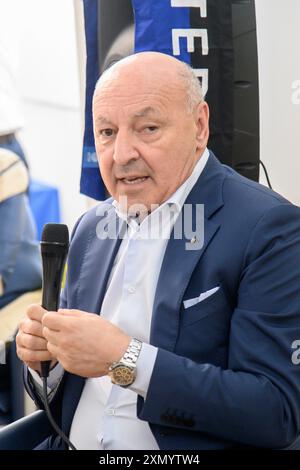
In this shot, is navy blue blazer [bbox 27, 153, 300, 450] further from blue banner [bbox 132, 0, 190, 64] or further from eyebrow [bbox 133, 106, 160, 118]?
blue banner [bbox 132, 0, 190, 64]

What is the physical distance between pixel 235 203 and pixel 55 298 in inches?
14.9

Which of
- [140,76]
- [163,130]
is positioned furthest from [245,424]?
[140,76]

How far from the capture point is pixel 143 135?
115 cm

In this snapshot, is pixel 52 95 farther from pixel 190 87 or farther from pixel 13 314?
pixel 190 87

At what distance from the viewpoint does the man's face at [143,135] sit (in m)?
1.13

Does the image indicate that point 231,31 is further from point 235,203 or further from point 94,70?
point 235,203

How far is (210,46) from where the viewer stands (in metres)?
1.64

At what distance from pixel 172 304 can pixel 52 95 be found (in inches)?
74.2

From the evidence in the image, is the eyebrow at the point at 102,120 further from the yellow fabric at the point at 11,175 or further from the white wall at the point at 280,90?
the yellow fabric at the point at 11,175

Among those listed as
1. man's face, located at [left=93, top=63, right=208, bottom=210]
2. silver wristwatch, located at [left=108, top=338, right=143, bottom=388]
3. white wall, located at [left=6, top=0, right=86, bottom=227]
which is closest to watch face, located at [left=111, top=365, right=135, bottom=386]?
silver wristwatch, located at [left=108, top=338, right=143, bottom=388]

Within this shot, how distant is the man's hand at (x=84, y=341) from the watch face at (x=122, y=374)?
15 mm

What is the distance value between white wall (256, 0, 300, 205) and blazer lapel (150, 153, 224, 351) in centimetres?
77

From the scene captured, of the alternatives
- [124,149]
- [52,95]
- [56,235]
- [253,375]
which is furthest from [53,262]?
[52,95]

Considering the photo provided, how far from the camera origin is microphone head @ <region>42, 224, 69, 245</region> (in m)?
1.05
